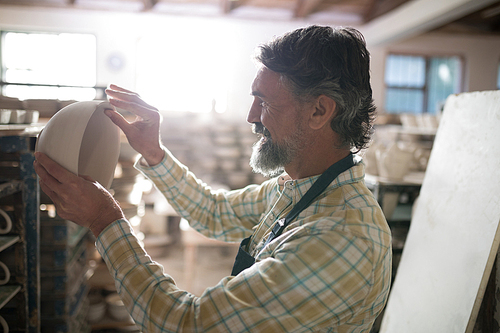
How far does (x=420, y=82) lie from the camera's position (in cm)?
777

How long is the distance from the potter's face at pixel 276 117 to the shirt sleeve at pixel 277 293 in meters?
0.31

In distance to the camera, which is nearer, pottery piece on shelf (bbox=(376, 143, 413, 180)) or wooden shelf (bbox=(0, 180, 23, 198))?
wooden shelf (bbox=(0, 180, 23, 198))

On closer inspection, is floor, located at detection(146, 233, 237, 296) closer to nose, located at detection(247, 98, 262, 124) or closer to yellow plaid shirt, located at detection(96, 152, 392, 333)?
nose, located at detection(247, 98, 262, 124)

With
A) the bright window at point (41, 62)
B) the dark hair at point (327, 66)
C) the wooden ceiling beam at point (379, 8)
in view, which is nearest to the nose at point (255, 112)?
the dark hair at point (327, 66)

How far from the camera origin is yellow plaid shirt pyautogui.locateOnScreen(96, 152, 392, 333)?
2.83 feet

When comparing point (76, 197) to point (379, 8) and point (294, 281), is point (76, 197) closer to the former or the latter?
point (294, 281)

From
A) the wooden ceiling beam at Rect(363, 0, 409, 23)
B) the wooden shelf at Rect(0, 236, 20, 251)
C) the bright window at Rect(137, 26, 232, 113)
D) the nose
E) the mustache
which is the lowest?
the wooden shelf at Rect(0, 236, 20, 251)

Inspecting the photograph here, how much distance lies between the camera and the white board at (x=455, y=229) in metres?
1.33

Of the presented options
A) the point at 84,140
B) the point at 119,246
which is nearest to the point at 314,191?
the point at 119,246

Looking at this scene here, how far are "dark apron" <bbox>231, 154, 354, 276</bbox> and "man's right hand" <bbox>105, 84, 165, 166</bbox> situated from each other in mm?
495

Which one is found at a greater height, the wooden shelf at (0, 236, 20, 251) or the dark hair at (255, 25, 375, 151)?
the dark hair at (255, 25, 375, 151)

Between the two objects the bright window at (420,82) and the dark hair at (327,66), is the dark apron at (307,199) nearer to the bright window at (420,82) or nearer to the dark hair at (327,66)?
the dark hair at (327,66)

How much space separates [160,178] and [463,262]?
1.19m

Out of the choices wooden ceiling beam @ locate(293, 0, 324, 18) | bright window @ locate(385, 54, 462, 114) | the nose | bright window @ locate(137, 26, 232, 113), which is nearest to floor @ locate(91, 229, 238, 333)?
the nose
